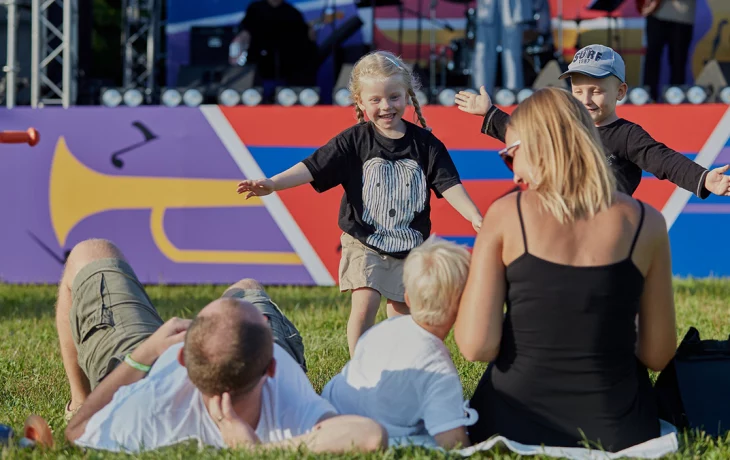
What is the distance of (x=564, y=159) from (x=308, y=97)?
6.23 metres

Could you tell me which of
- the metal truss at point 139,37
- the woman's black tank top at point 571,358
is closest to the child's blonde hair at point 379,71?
the woman's black tank top at point 571,358

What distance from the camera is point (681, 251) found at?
730cm

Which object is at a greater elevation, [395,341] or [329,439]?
[395,341]

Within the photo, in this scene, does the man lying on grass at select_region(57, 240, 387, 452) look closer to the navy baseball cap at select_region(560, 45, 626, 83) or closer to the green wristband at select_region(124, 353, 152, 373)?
the green wristband at select_region(124, 353, 152, 373)

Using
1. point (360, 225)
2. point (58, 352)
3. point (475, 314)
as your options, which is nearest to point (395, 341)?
point (475, 314)

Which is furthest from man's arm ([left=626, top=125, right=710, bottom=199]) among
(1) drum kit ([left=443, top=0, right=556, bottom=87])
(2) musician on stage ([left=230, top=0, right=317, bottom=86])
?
(2) musician on stage ([left=230, top=0, right=317, bottom=86])

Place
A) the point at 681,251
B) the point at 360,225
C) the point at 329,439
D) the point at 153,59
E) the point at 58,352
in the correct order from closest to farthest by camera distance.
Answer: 1. the point at 329,439
2. the point at 360,225
3. the point at 58,352
4. the point at 681,251
5. the point at 153,59

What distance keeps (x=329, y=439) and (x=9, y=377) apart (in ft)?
7.29

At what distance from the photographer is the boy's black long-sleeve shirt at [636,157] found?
3.84m

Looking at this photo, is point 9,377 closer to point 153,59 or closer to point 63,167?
point 63,167

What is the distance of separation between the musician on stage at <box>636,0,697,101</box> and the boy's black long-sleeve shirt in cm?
642

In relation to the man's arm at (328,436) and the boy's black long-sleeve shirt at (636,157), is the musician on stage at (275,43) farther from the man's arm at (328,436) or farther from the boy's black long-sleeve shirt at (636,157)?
the man's arm at (328,436)

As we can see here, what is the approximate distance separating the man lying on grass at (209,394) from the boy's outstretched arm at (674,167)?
1.68m

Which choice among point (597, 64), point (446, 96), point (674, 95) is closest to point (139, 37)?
point (446, 96)
